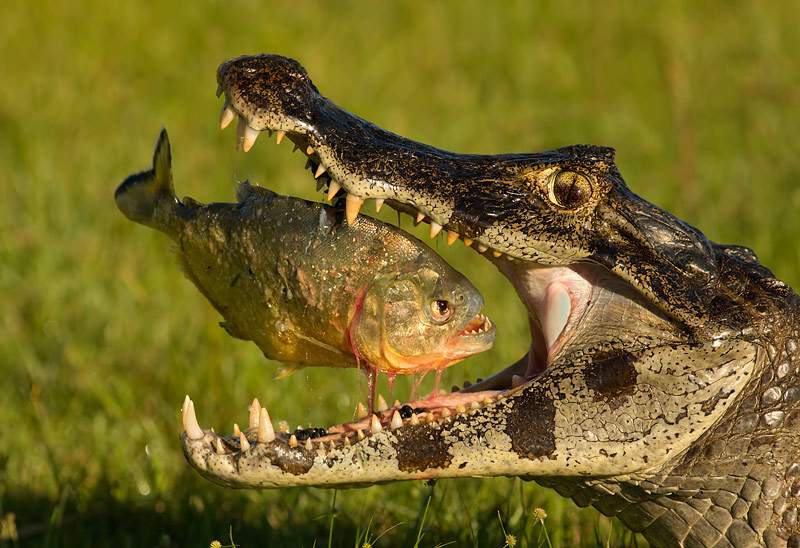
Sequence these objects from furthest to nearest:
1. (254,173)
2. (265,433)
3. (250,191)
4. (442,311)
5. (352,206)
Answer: (254,173) → (250,191) → (442,311) → (352,206) → (265,433)

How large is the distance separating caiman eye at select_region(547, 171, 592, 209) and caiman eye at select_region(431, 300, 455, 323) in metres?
0.39

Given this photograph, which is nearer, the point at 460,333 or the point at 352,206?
the point at 352,206

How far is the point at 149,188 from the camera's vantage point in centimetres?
279

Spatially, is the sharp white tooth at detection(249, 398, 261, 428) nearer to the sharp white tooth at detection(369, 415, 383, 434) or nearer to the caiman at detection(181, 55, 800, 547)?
the caiman at detection(181, 55, 800, 547)

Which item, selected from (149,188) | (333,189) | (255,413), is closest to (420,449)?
(255,413)

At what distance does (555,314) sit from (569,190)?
13.3 inches

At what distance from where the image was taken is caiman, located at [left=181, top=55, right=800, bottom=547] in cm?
238

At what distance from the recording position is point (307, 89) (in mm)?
2508

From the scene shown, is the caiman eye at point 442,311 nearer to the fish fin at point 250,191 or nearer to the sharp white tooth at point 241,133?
the fish fin at point 250,191

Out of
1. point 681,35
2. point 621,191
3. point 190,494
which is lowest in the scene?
point 190,494

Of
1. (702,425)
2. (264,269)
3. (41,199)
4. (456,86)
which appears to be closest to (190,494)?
(264,269)

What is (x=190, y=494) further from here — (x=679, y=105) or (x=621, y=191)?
(x=679, y=105)

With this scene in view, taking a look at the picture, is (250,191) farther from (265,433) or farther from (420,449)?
→ (420,449)

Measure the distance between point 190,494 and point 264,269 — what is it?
1337 mm
